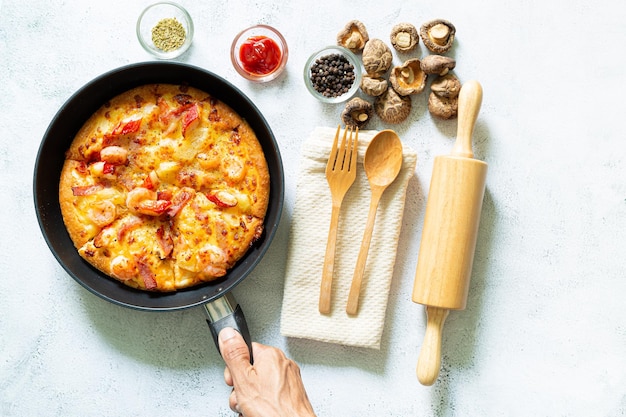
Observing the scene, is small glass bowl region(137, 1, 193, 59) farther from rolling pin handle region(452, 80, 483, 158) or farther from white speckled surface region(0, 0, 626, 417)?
rolling pin handle region(452, 80, 483, 158)

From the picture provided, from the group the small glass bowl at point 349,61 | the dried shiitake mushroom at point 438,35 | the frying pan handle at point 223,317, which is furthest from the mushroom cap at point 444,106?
the frying pan handle at point 223,317

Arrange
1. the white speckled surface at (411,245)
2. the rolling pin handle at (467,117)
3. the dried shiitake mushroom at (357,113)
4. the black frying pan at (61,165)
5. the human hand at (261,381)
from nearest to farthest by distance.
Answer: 1. the human hand at (261,381)
2. the black frying pan at (61,165)
3. the rolling pin handle at (467,117)
4. the dried shiitake mushroom at (357,113)
5. the white speckled surface at (411,245)

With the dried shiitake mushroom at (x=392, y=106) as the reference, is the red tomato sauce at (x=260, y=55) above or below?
above

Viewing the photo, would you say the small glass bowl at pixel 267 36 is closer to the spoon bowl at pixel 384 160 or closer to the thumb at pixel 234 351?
the spoon bowl at pixel 384 160

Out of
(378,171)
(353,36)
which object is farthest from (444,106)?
(353,36)

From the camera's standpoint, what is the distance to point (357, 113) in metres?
2.99

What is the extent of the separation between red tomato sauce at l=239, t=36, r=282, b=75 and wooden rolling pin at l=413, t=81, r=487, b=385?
95 cm

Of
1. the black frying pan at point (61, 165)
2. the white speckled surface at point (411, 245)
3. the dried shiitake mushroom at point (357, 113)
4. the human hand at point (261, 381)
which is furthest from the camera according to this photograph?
the white speckled surface at point (411, 245)

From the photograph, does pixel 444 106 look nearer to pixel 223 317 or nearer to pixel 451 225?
pixel 451 225

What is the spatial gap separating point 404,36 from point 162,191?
1435 mm

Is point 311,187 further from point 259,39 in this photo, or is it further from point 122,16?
point 122,16

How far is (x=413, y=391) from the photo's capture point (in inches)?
123

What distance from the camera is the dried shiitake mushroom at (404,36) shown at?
9.84 feet

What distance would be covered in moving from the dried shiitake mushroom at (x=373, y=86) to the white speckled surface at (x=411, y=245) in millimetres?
184
